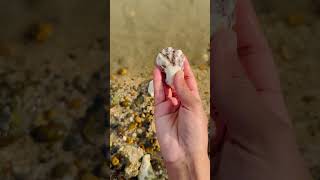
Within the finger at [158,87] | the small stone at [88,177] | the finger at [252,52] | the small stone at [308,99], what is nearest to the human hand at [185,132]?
the finger at [158,87]

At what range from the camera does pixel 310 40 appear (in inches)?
86.7

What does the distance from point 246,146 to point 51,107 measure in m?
0.70

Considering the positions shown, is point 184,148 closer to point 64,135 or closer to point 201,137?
point 201,137

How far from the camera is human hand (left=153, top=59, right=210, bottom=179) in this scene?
1.75 m

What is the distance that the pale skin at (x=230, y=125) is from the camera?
69.1 inches

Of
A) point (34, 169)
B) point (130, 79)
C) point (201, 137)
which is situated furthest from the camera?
point (130, 79)

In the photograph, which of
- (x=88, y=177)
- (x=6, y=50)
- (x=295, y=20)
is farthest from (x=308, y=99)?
(x=6, y=50)

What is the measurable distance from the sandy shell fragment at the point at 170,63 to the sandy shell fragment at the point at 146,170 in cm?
35

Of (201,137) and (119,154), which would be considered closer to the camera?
(201,137)

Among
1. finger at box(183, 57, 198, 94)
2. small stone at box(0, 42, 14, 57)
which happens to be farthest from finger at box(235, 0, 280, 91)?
small stone at box(0, 42, 14, 57)

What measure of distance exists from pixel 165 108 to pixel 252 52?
0.33 metres

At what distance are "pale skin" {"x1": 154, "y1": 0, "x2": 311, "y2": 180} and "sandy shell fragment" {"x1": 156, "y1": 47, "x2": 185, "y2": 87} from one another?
3cm

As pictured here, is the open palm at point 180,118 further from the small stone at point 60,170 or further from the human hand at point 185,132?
the small stone at point 60,170

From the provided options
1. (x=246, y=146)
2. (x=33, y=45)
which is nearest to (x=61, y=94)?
(x=33, y=45)
